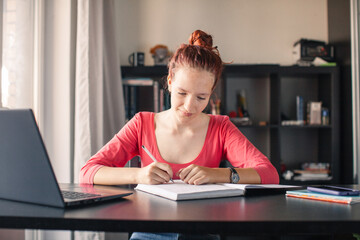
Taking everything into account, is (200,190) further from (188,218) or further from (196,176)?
(188,218)

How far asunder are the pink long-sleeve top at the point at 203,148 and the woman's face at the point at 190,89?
7.2 inches

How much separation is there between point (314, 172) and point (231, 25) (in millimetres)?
1474

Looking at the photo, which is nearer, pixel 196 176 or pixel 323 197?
pixel 323 197

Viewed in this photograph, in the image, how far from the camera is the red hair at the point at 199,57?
4.81ft

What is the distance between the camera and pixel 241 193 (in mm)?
1039

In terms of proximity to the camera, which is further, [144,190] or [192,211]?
[144,190]

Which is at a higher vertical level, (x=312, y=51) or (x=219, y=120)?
(x=312, y=51)

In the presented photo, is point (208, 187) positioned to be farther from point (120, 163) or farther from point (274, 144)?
point (274, 144)

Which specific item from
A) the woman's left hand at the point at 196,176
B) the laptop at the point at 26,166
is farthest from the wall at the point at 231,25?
the laptop at the point at 26,166

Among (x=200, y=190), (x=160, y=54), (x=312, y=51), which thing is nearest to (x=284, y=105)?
(x=312, y=51)

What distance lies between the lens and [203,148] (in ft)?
5.09

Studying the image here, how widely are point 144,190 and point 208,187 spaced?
187mm

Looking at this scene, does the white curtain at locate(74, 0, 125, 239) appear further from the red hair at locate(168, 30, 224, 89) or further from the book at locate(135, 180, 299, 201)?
the book at locate(135, 180, 299, 201)

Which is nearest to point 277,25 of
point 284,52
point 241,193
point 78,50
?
point 284,52
